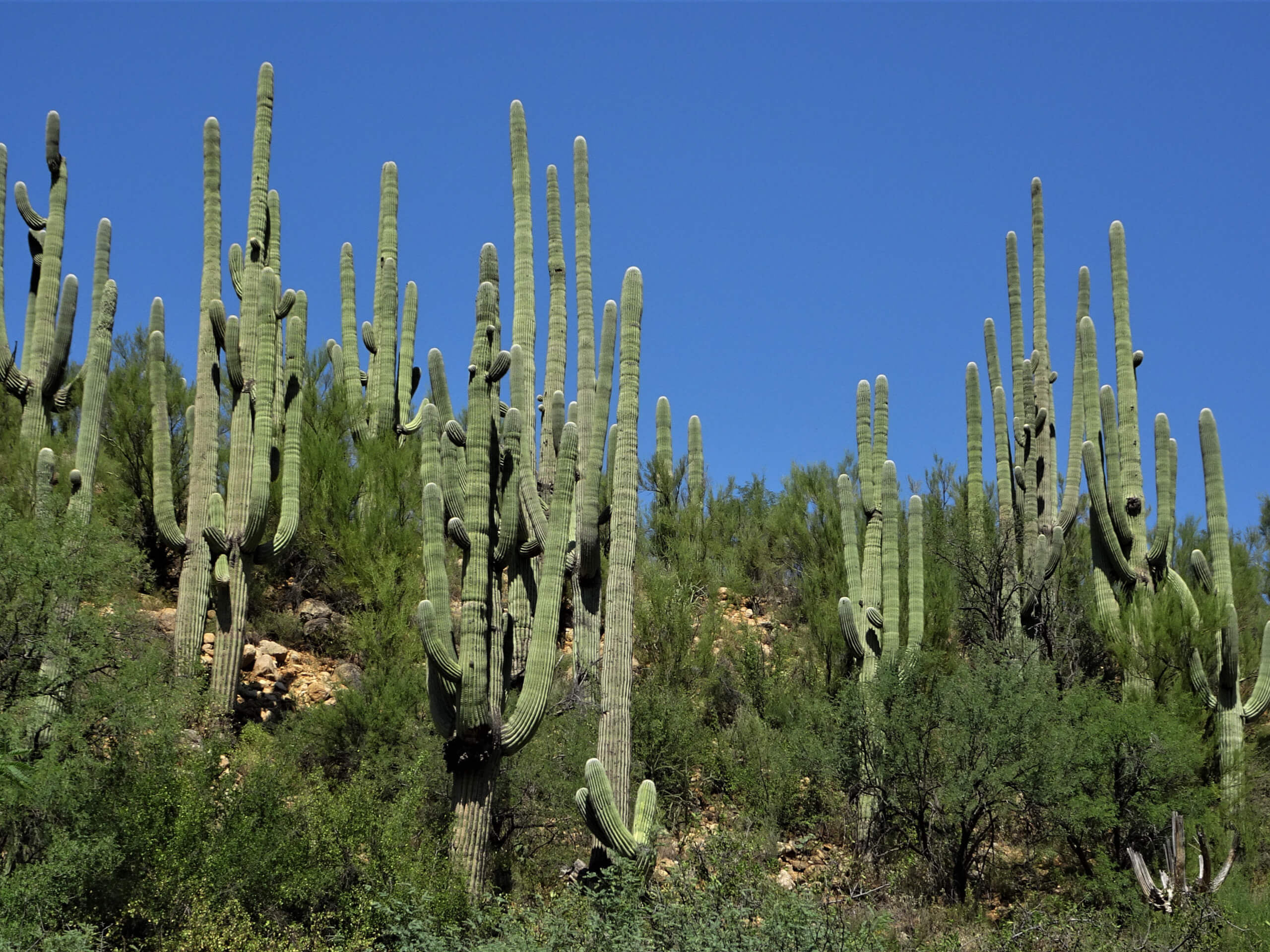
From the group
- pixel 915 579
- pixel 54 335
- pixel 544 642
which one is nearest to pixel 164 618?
pixel 54 335

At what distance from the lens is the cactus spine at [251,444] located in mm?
14117

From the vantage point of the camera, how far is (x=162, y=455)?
15.0 m

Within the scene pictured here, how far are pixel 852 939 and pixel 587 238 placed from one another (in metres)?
10.3

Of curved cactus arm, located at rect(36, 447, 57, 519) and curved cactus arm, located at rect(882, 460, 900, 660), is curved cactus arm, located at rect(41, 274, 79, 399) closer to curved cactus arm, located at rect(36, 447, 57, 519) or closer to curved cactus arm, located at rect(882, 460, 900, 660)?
curved cactus arm, located at rect(36, 447, 57, 519)

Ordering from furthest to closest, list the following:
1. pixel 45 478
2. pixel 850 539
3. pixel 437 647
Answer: pixel 850 539, pixel 45 478, pixel 437 647

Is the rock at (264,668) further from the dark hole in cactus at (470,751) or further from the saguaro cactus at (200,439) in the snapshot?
the dark hole in cactus at (470,751)

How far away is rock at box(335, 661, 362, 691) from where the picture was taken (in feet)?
48.9

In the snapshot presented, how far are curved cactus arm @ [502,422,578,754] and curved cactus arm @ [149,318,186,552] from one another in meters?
5.17

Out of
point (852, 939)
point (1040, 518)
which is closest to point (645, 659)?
point (1040, 518)

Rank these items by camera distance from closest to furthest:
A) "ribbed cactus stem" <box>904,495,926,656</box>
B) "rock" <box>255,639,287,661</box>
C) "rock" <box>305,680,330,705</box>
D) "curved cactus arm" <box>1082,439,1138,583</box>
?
1. "rock" <box>305,680,330,705</box>
2. "ribbed cactus stem" <box>904,495,926,656</box>
3. "rock" <box>255,639,287,661</box>
4. "curved cactus arm" <box>1082,439,1138,583</box>

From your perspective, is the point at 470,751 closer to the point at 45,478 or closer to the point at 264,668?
the point at 264,668

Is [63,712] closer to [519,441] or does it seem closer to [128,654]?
[128,654]

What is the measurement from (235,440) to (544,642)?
5202mm

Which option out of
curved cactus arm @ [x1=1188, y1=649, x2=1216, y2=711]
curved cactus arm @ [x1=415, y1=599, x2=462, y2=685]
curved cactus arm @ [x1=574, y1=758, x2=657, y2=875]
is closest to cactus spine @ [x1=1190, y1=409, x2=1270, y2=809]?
curved cactus arm @ [x1=1188, y1=649, x2=1216, y2=711]
